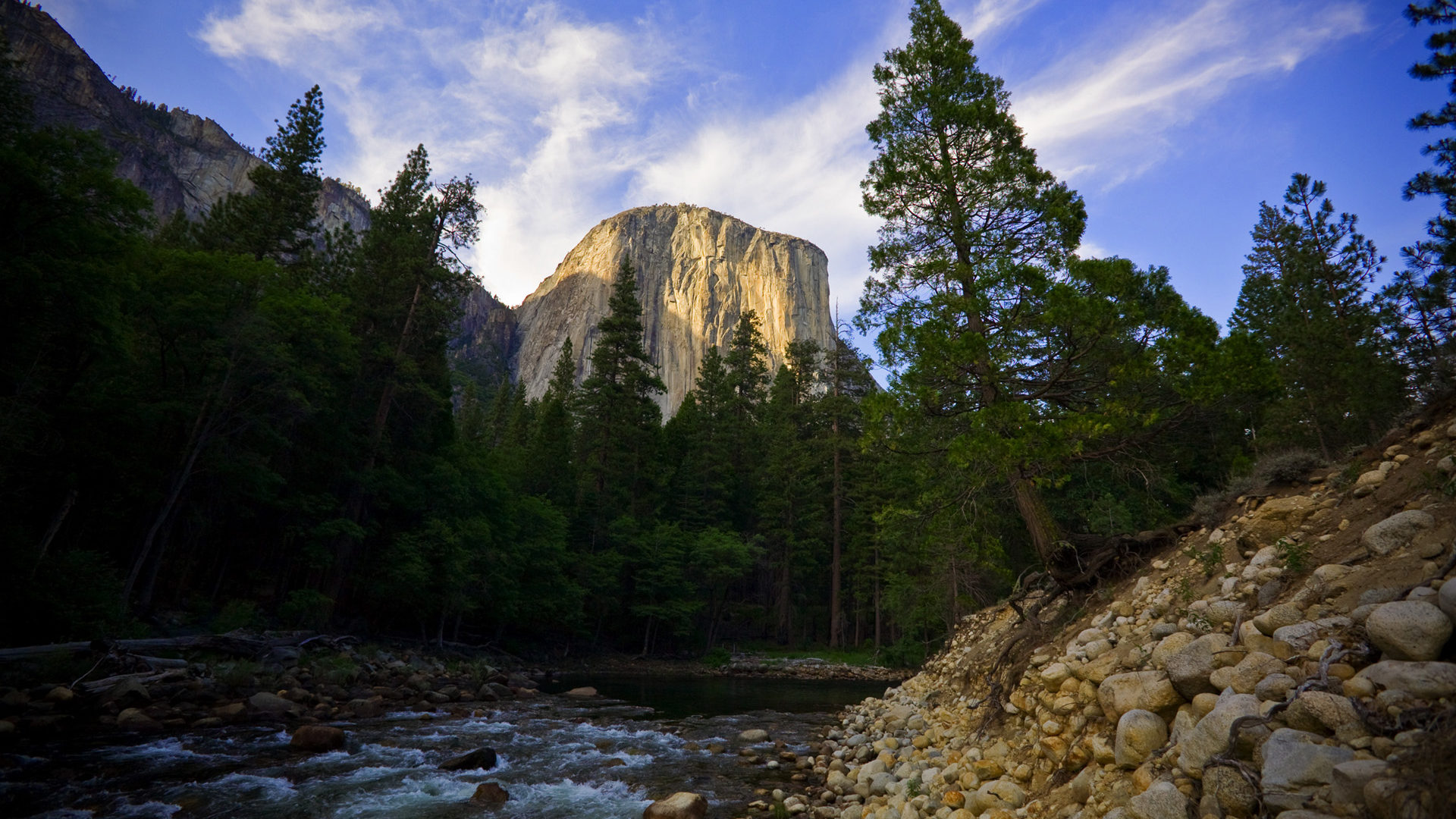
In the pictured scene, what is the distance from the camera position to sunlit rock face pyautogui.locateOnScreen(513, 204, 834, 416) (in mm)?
114500

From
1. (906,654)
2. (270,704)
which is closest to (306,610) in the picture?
(270,704)

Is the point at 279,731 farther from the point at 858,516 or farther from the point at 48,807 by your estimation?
the point at 858,516

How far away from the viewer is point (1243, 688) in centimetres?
373

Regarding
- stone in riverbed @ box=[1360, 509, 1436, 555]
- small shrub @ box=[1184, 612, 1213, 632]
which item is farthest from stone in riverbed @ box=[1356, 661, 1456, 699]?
small shrub @ box=[1184, 612, 1213, 632]

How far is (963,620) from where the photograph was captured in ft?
57.5

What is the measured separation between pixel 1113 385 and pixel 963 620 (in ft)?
35.9

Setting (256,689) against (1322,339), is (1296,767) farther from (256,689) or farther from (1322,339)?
(1322,339)

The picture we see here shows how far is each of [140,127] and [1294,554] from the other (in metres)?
143

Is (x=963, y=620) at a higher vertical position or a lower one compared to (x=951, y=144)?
lower

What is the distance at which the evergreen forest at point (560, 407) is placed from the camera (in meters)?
8.77

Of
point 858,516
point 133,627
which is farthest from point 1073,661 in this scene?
point 858,516

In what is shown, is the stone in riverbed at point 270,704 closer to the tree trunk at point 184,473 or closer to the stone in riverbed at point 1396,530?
the tree trunk at point 184,473

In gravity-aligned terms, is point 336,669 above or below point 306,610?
below

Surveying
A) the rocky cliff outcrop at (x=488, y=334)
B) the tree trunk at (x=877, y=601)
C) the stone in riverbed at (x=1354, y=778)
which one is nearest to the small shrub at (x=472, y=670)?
the stone in riverbed at (x=1354, y=778)
